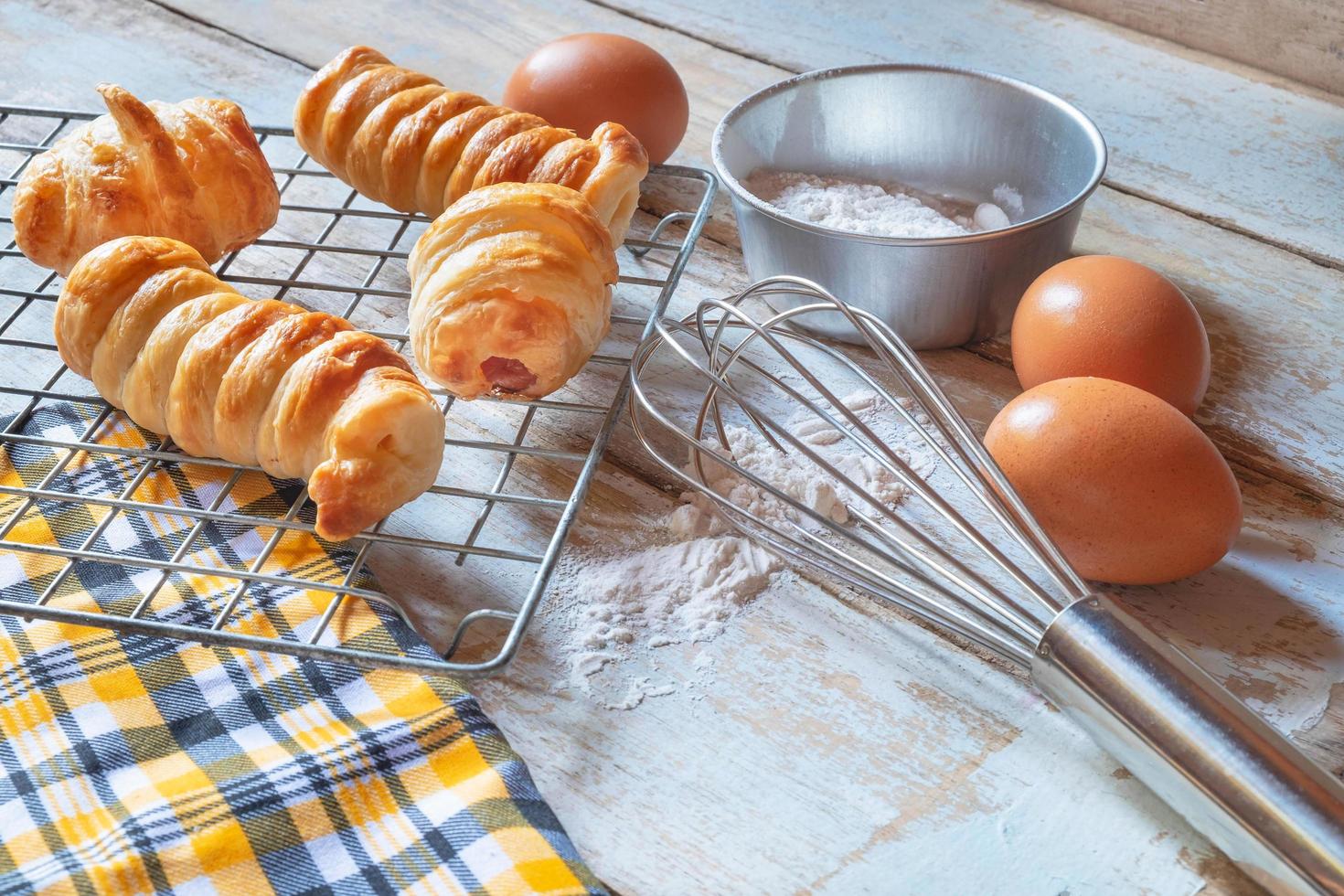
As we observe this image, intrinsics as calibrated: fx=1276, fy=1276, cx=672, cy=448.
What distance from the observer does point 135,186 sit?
88 cm

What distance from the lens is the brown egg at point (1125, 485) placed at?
0.67 m

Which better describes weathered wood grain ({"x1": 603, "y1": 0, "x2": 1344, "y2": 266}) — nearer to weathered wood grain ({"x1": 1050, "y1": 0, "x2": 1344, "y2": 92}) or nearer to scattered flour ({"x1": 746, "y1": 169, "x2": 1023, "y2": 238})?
weathered wood grain ({"x1": 1050, "y1": 0, "x2": 1344, "y2": 92})

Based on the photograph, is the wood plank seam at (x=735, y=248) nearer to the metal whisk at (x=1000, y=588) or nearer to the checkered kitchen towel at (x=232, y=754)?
the metal whisk at (x=1000, y=588)

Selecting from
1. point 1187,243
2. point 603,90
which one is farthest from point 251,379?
→ point 1187,243

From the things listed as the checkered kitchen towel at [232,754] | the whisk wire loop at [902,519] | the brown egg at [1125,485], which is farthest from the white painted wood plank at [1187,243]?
the checkered kitchen towel at [232,754]

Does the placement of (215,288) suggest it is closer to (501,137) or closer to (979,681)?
(501,137)

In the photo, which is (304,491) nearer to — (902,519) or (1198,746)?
(902,519)

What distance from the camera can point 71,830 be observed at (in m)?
0.59

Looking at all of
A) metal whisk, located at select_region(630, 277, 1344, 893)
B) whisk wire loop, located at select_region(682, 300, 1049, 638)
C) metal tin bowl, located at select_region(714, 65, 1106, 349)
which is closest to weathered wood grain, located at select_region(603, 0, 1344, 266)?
metal tin bowl, located at select_region(714, 65, 1106, 349)

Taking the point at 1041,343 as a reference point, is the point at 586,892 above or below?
below

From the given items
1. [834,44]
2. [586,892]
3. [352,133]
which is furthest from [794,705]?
[834,44]

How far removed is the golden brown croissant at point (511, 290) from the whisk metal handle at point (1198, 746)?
34 cm

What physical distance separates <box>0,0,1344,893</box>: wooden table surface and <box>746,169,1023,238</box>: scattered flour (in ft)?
0.23

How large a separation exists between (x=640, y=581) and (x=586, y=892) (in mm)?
209
